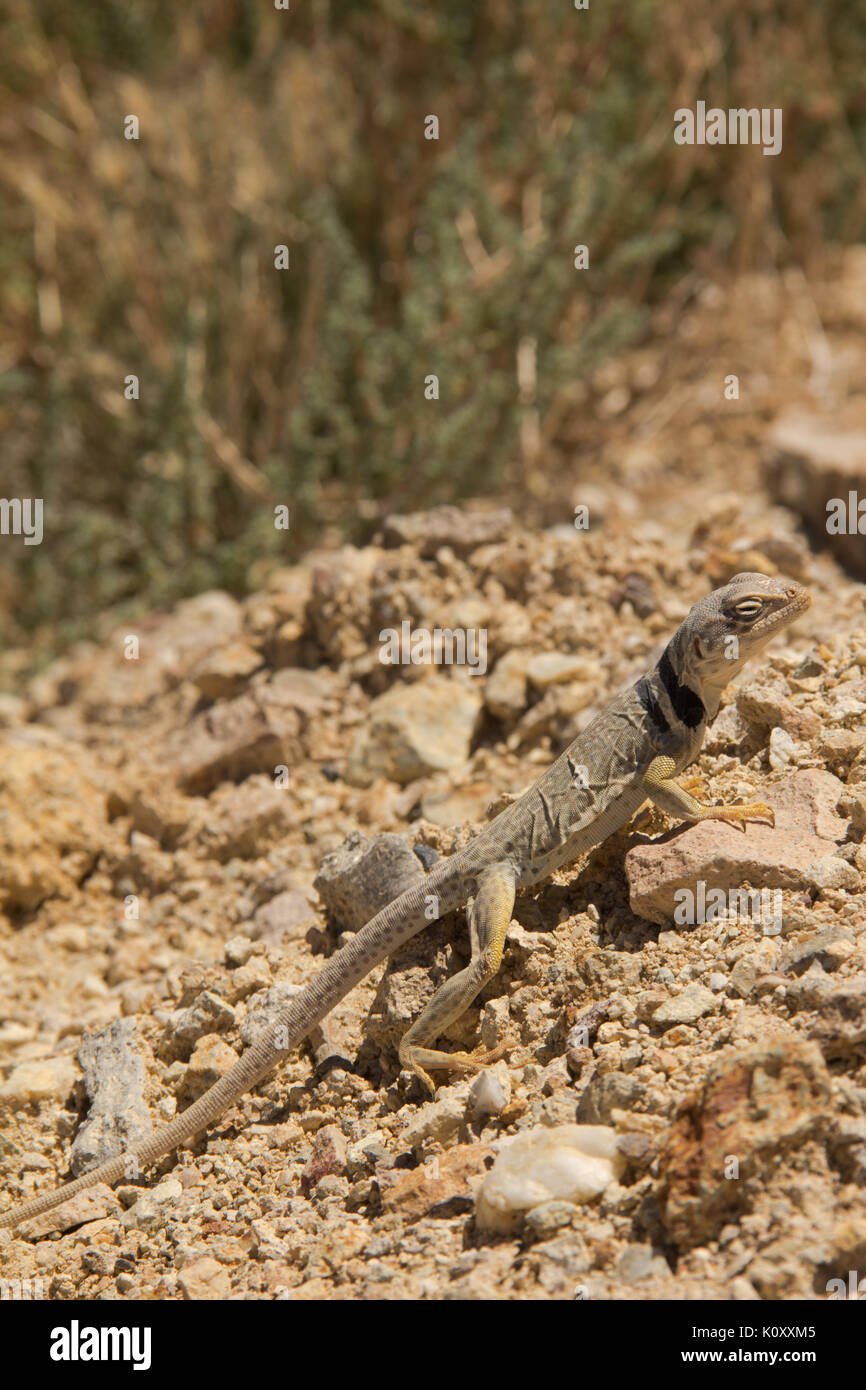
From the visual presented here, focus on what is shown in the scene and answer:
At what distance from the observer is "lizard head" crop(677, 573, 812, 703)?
460 centimetres

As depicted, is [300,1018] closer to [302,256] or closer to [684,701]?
[684,701]

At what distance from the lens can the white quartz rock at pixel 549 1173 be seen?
3.60 metres

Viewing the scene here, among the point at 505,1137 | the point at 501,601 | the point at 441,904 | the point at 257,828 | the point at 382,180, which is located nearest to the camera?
the point at 505,1137

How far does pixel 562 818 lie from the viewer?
4609 millimetres

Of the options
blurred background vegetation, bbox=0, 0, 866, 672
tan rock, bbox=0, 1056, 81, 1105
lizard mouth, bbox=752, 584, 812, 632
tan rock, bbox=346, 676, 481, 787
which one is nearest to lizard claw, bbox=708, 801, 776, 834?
lizard mouth, bbox=752, 584, 812, 632

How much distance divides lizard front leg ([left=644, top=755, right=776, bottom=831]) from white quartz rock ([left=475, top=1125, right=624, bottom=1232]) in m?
1.22

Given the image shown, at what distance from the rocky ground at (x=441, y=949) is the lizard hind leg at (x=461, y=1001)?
109 millimetres

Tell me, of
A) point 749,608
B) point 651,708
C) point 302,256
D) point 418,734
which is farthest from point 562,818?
point 302,256

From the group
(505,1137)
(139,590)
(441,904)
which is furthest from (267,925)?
(139,590)

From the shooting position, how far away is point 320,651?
743cm

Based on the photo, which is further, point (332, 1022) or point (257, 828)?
point (257, 828)

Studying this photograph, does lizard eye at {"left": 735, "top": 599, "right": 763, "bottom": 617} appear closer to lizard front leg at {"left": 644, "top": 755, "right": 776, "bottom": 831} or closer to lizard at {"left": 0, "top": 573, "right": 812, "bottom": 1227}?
lizard at {"left": 0, "top": 573, "right": 812, "bottom": 1227}

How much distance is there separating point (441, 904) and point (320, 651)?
301cm

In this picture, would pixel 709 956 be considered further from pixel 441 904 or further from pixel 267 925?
pixel 267 925
